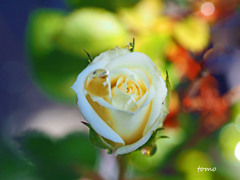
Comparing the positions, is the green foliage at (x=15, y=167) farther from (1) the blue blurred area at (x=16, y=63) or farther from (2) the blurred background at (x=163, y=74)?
(1) the blue blurred area at (x=16, y=63)

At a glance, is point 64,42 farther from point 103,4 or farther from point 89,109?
point 89,109

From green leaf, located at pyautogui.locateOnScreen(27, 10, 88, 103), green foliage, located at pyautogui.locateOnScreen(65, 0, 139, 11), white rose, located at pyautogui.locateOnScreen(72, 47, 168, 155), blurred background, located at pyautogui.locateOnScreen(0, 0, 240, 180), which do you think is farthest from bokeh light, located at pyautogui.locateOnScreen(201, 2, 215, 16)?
white rose, located at pyautogui.locateOnScreen(72, 47, 168, 155)

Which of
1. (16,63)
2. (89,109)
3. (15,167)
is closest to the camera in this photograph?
(89,109)

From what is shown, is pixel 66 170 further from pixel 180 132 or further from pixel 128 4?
pixel 128 4

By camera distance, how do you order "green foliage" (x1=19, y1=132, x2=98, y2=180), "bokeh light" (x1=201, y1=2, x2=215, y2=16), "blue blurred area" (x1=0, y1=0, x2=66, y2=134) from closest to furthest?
"green foliage" (x1=19, y1=132, x2=98, y2=180) < "bokeh light" (x1=201, y1=2, x2=215, y2=16) < "blue blurred area" (x1=0, y1=0, x2=66, y2=134)

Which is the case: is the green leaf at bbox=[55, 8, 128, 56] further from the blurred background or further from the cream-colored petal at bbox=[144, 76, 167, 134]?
the cream-colored petal at bbox=[144, 76, 167, 134]

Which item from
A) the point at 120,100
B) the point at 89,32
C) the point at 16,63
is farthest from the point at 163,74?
the point at 16,63

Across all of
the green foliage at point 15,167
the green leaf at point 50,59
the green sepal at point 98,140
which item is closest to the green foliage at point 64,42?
the green leaf at point 50,59
